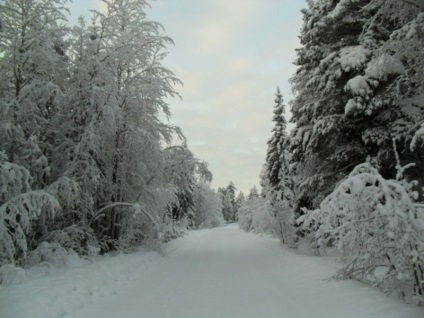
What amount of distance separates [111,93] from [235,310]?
26.3 ft

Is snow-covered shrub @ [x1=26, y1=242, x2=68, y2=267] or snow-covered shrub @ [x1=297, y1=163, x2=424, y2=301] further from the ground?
snow-covered shrub @ [x1=297, y1=163, x2=424, y2=301]

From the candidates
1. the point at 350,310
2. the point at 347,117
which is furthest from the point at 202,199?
the point at 350,310

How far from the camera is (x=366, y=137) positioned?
9828mm

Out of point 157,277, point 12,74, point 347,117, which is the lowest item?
point 157,277

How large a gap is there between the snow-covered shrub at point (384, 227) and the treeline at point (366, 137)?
0.06 ft

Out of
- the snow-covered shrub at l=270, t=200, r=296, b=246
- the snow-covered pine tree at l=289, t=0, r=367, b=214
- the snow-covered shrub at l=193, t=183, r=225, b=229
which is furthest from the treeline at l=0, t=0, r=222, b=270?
the snow-covered shrub at l=193, t=183, r=225, b=229

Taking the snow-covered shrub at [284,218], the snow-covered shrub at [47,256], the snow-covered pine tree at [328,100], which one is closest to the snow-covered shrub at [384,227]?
the snow-covered pine tree at [328,100]

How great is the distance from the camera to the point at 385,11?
26.2 ft

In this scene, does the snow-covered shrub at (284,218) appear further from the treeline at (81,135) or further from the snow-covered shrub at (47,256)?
the snow-covered shrub at (47,256)

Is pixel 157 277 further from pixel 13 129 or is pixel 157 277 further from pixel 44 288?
pixel 13 129

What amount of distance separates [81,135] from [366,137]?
8.63 m

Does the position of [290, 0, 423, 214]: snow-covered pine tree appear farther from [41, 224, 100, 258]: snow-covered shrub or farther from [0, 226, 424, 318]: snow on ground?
[41, 224, 100, 258]: snow-covered shrub

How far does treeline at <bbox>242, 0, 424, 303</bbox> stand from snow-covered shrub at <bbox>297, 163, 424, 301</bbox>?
0.06 feet

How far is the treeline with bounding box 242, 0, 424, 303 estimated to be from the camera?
20.0 ft
